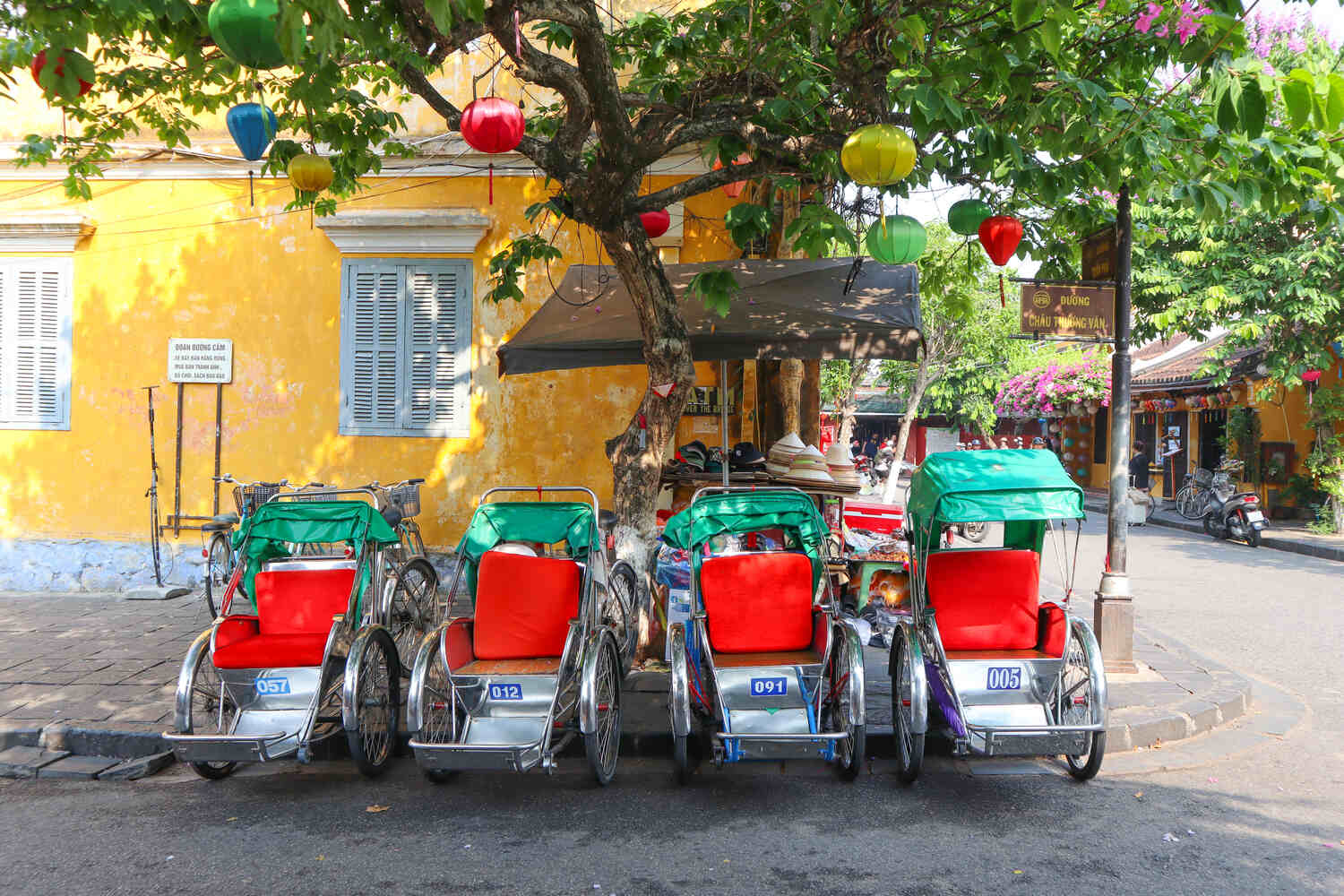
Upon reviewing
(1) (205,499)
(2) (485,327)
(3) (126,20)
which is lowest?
(1) (205,499)

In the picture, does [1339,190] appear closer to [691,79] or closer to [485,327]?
[691,79]

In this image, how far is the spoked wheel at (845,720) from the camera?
14.2ft

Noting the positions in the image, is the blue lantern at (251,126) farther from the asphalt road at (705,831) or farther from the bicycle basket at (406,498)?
the asphalt road at (705,831)

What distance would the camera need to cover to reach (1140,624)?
8164 millimetres

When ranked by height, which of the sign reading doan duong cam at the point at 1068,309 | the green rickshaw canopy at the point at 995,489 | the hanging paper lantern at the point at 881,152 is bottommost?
the green rickshaw canopy at the point at 995,489

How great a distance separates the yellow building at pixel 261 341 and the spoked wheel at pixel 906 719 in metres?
4.54

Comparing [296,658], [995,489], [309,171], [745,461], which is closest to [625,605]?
[745,461]

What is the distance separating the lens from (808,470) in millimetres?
6863

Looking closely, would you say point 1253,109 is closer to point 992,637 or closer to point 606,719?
point 992,637

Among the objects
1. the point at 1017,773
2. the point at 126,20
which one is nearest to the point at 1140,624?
the point at 1017,773

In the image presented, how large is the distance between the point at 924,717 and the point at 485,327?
236 inches

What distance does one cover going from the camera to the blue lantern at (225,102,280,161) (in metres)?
5.15

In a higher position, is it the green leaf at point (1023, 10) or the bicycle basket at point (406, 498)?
the green leaf at point (1023, 10)

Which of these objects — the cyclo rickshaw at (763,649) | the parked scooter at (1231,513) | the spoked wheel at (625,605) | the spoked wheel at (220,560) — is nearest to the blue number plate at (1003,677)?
the cyclo rickshaw at (763,649)
